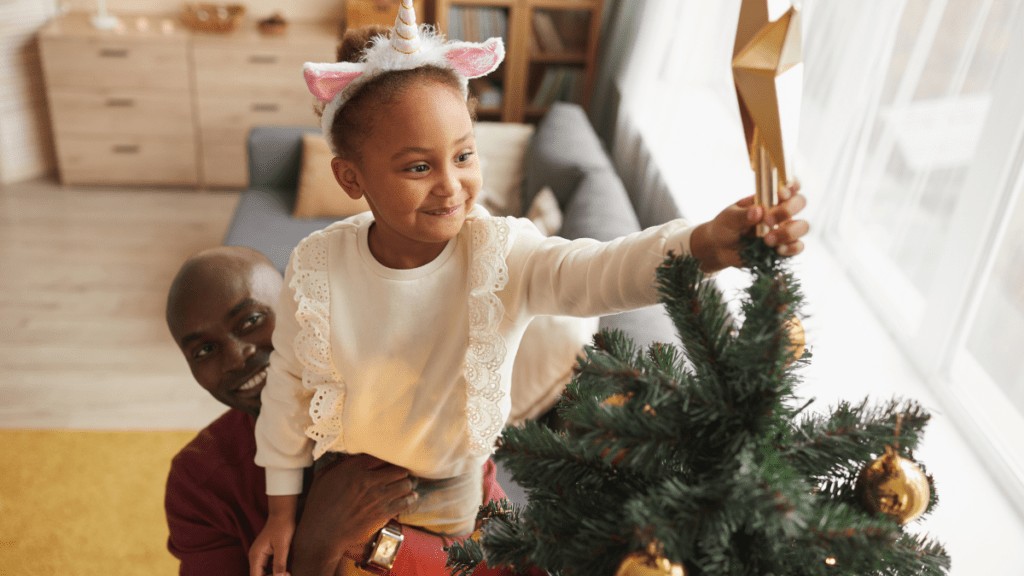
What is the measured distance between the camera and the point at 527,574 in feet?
2.45

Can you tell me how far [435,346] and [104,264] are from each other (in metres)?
3.18

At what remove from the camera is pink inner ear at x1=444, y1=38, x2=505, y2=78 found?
92 centimetres

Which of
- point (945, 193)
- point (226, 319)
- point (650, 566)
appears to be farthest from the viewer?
point (945, 193)

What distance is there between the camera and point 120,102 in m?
4.20

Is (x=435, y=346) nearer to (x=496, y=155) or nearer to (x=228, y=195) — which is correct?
(x=496, y=155)

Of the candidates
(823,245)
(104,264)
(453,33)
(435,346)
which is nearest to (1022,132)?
(823,245)

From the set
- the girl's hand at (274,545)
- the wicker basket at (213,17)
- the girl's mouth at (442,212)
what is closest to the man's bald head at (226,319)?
the girl's hand at (274,545)

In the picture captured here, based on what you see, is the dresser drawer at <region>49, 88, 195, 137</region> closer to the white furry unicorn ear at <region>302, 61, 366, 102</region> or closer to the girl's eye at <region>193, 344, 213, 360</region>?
the girl's eye at <region>193, 344, 213, 360</region>

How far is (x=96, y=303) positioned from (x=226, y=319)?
254cm

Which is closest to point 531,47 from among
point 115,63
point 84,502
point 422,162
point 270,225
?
point 270,225

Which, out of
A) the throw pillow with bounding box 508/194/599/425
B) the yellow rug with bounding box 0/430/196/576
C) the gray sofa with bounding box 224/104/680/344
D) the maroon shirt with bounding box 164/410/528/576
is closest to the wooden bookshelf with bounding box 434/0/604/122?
the gray sofa with bounding box 224/104/680/344

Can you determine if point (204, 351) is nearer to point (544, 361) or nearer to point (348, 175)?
point (348, 175)

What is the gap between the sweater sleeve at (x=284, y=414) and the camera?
108 centimetres

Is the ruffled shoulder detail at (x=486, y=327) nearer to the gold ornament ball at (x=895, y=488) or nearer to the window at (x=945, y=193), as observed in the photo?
the gold ornament ball at (x=895, y=488)
